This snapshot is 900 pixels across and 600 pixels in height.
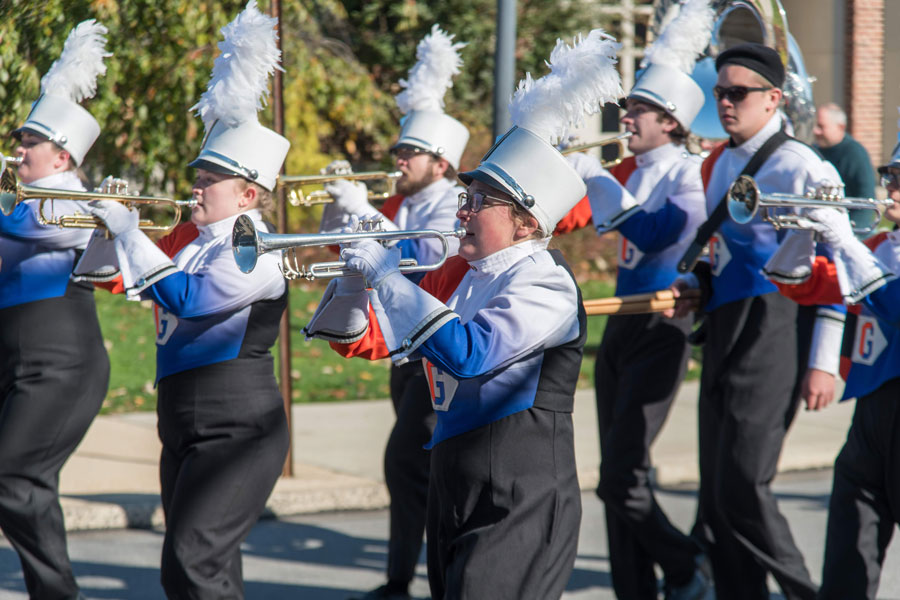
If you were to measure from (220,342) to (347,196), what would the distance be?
1352 millimetres

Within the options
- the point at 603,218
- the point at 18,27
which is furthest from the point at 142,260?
the point at 18,27

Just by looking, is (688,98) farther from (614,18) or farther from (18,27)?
(614,18)

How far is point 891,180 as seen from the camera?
3955mm

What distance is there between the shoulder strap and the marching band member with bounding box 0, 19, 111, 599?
2396 millimetres

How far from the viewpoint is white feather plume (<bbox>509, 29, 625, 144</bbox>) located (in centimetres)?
325

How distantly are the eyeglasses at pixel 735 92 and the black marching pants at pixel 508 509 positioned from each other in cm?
199

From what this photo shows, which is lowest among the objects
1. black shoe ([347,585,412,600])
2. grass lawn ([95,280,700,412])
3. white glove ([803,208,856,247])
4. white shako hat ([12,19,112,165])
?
black shoe ([347,585,412,600])

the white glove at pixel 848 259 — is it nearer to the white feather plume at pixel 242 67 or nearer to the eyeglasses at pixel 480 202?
the eyeglasses at pixel 480 202

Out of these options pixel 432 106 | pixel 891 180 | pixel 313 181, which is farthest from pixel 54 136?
pixel 891 180

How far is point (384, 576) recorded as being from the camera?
5.66m

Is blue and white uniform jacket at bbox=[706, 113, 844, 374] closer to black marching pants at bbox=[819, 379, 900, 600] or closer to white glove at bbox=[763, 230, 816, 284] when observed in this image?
white glove at bbox=[763, 230, 816, 284]

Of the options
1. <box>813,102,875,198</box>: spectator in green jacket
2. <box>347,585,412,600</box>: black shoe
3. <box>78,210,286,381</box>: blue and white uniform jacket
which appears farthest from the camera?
<box>813,102,875,198</box>: spectator in green jacket

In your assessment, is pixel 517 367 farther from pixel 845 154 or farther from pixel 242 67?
pixel 845 154

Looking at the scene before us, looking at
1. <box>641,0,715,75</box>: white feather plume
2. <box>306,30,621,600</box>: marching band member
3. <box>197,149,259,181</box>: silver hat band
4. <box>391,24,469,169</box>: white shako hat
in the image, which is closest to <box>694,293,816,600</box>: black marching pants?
<box>641,0,715,75</box>: white feather plume
